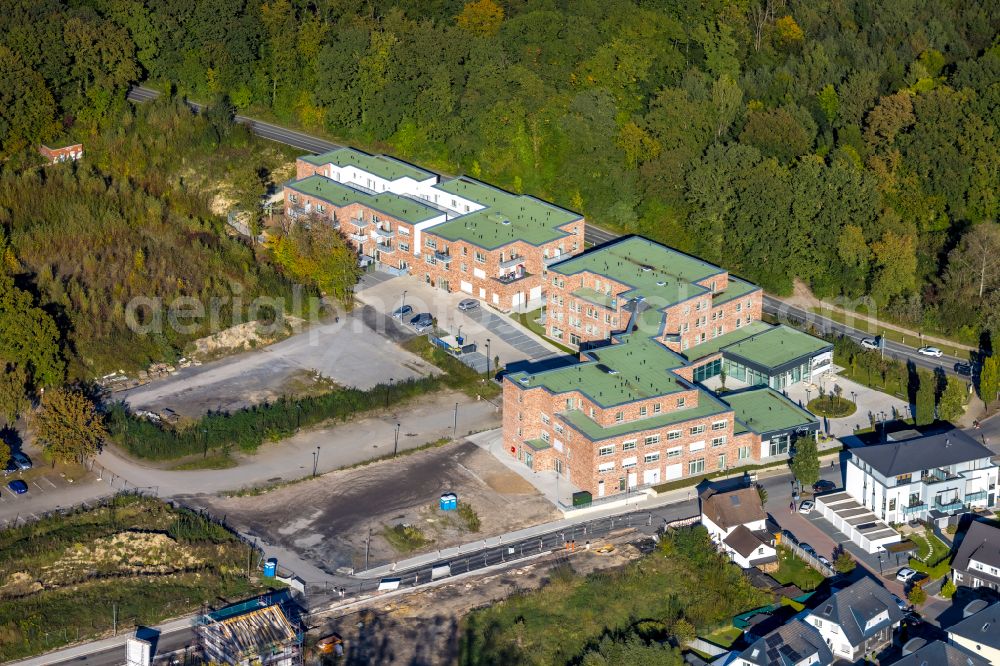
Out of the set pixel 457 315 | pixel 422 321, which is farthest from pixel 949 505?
pixel 422 321

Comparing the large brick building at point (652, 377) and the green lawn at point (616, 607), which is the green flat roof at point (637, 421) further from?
the green lawn at point (616, 607)

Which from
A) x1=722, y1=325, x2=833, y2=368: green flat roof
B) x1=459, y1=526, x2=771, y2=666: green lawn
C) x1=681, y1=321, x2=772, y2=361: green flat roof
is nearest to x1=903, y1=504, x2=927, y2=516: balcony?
x1=459, y1=526, x2=771, y2=666: green lawn

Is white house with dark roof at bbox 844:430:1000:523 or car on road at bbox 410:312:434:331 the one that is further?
car on road at bbox 410:312:434:331

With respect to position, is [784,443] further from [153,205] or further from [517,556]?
[153,205]

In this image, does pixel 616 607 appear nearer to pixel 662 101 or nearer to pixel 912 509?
pixel 912 509

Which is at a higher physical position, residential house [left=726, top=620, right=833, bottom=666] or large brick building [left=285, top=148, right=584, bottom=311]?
large brick building [left=285, top=148, right=584, bottom=311]

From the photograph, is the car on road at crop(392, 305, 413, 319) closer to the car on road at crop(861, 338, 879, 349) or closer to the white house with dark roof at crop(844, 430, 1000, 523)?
the car on road at crop(861, 338, 879, 349)
